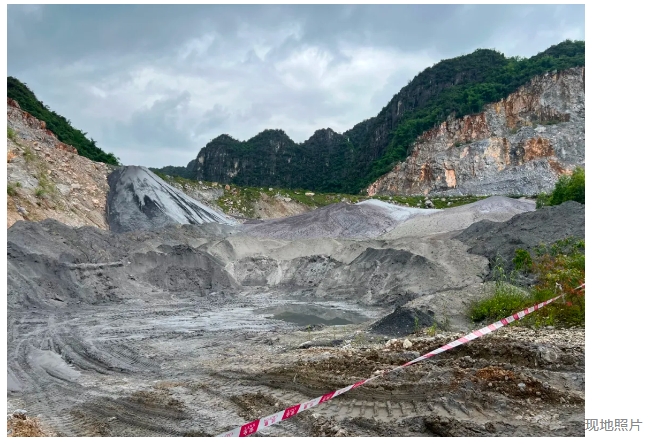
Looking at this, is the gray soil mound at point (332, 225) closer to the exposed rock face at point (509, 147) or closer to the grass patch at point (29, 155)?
the grass patch at point (29, 155)

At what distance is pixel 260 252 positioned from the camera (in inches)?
881

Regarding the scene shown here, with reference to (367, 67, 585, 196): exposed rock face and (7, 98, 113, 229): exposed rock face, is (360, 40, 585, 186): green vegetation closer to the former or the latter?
(367, 67, 585, 196): exposed rock face

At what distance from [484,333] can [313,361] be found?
227 centimetres

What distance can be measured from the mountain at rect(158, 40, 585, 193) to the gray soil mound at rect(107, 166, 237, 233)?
1648 inches

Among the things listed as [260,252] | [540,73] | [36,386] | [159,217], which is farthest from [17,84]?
[540,73]

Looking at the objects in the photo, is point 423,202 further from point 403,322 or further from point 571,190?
point 403,322

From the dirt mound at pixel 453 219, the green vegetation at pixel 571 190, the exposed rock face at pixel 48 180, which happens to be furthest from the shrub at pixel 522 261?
the exposed rock face at pixel 48 180

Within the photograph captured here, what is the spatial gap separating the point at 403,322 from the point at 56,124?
4900cm

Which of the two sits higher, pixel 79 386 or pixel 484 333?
pixel 484 333

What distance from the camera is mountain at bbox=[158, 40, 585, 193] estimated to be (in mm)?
71375

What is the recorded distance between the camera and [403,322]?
8.80 meters

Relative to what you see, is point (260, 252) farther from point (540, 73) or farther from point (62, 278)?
point (540, 73)

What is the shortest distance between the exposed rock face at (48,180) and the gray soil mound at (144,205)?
2.44 ft

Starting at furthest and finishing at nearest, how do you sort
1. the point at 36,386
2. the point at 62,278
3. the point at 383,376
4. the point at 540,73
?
1. the point at 540,73
2. the point at 62,278
3. the point at 36,386
4. the point at 383,376
